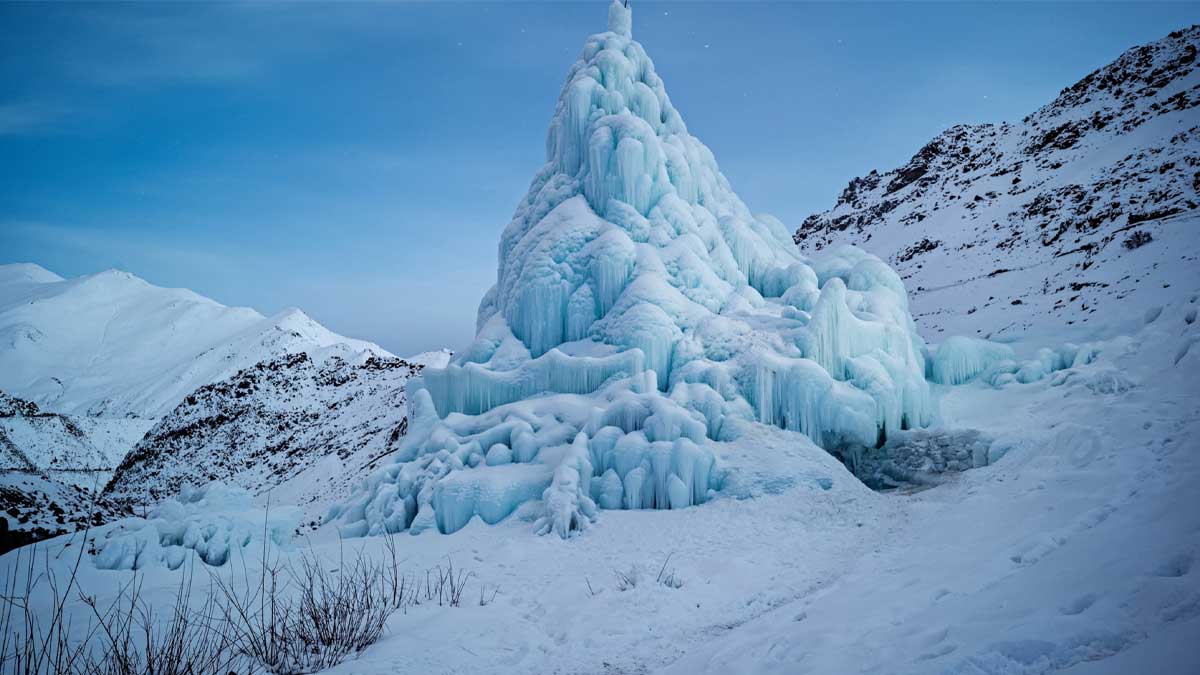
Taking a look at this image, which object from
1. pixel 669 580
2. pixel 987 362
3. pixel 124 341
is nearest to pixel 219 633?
pixel 669 580

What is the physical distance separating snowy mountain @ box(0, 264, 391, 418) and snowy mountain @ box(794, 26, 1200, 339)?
52081 millimetres

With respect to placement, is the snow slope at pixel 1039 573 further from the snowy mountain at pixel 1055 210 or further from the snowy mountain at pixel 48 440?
the snowy mountain at pixel 48 440

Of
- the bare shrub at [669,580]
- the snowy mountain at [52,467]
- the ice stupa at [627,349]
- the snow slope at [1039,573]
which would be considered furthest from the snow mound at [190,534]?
the snow slope at [1039,573]

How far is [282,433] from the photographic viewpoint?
3481 cm

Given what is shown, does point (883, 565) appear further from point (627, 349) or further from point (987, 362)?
point (987, 362)

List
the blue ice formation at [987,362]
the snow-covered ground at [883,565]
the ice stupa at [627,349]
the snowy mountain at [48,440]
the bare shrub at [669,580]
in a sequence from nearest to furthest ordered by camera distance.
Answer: the snow-covered ground at [883,565] → the bare shrub at [669,580] → the ice stupa at [627,349] → the blue ice formation at [987,362] → the snowy mountain at [48,440]

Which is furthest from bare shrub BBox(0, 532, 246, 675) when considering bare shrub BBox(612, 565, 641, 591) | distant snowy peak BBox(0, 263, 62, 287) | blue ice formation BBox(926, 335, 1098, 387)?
distant snowy peak BBox(0, 263, 62, 287)

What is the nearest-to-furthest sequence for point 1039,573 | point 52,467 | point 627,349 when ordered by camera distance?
1. point 1039,573
2. point 627,349
3. point 52,467

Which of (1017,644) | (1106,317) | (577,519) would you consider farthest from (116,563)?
(1106,317)

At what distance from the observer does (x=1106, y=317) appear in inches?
694

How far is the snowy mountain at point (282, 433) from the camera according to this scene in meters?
26.5

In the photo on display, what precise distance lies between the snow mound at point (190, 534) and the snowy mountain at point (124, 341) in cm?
5273

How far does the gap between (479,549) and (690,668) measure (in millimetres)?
5295

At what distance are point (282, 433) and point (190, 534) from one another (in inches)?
1097
